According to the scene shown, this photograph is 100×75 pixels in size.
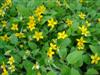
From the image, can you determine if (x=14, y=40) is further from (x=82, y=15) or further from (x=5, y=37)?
(x=82, y=15)

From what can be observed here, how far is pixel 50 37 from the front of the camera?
259 cm

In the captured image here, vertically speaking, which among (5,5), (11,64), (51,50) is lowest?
(11,64)

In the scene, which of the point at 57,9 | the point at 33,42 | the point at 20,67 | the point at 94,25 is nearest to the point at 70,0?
the point at 57,9

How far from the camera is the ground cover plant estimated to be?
223 cm

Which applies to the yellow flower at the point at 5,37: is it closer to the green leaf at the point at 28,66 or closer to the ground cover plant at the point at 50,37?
the ground cover plant at the point at 50,37

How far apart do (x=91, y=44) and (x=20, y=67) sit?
22.6 inches

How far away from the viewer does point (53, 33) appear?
2.61m

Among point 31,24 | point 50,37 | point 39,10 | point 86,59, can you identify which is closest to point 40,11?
point 39,10

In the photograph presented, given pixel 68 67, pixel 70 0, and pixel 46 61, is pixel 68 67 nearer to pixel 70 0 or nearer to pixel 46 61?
pixel 46 61

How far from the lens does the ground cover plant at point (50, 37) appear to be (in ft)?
7.31

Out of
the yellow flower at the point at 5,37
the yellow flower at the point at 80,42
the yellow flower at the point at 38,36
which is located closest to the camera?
the yellow flower at the point at 80,42

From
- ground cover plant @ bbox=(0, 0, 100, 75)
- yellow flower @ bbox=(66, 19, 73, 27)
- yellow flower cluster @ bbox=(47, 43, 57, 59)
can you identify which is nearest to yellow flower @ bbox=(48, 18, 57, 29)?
ground cover plant @ bbox=(0, 0, 100, 75)

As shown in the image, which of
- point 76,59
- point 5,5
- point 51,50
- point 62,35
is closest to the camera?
point 76,59

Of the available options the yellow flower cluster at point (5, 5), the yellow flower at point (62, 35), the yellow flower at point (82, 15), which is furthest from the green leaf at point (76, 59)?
the yellow flower cluster at point (5, 5)
